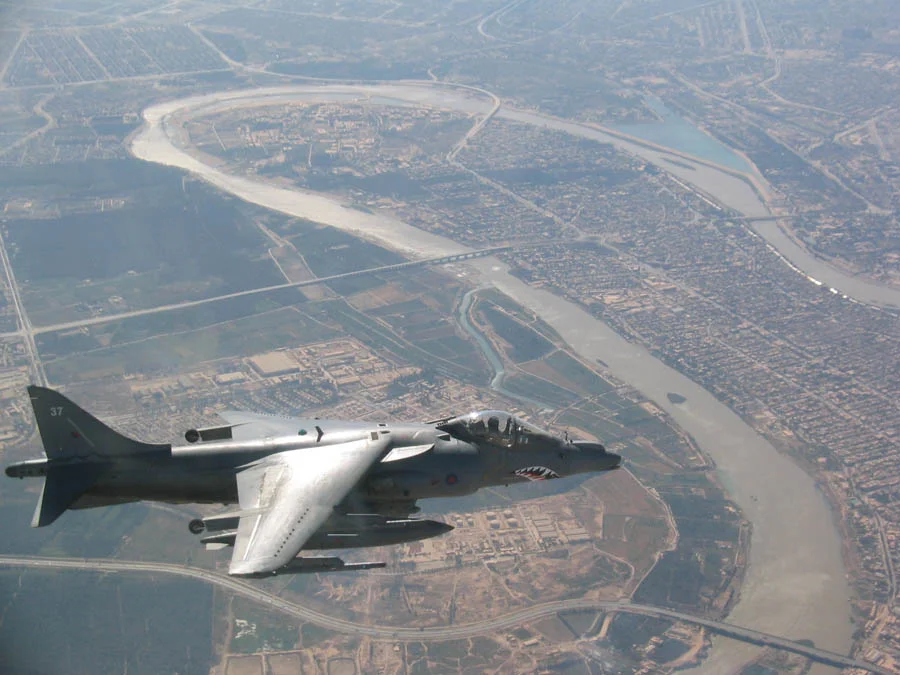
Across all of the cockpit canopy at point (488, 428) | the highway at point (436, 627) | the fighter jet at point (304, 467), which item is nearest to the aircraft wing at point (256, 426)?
the fighter jet at point (304, 467)

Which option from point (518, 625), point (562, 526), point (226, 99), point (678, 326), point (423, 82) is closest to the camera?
point (518, 625)

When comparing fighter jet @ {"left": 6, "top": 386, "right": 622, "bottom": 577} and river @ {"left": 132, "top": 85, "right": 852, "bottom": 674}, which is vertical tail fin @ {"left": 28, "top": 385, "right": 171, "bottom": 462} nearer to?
fighter jet @ {"left": 6, "top": 386, "right": 622, "bottom": 577}

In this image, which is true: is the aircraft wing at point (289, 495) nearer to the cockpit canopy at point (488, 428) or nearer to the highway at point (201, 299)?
the cockpit canopy at point (488, 428)

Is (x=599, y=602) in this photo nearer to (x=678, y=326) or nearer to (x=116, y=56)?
(x=678, y=326)

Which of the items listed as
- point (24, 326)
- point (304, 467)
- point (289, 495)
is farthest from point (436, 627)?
point (24, 326)

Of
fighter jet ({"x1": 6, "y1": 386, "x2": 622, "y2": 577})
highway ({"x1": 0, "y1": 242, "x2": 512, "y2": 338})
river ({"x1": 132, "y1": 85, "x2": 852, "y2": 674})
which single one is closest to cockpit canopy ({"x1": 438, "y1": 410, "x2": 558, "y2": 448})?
fighter jet ({"x1": 6, "y1": 386, "x2": 622, "y2": 577})

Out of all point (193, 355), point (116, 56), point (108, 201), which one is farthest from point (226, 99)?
point (193, 355)
